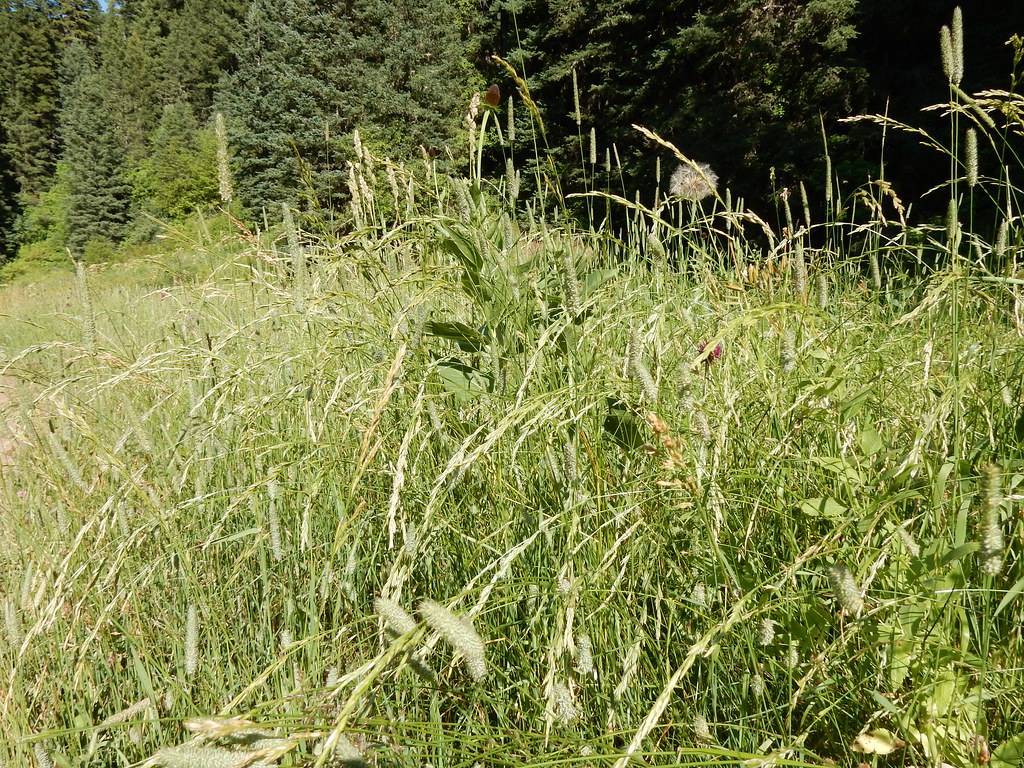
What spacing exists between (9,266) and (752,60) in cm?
2923

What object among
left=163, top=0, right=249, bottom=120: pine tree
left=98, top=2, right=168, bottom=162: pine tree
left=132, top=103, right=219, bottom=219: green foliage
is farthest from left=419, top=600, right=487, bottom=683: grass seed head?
left=163, top=0, right=249, bottom=120: pine tree

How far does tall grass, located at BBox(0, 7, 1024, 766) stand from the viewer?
0.73 m

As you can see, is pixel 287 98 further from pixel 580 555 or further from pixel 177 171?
pixel 580 555

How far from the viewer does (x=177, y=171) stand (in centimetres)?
2523

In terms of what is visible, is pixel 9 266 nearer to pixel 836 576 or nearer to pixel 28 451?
pixel 28 451

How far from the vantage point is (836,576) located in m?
0.60

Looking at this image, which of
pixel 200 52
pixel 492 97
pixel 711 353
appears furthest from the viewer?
pixel 200 52

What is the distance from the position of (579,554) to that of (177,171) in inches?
1115

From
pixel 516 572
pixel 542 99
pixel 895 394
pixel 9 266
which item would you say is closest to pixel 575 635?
pixel 516 572

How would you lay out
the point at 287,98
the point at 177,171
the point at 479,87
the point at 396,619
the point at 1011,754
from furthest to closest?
the point at 177,171 < the point at 287,98 < the point at 479,87 < the point at 1011,754 < the point at 396,619

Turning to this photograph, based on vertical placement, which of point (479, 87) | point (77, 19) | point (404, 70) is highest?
point (77, 19)

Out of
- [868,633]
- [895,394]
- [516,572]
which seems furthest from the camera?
[895,394]

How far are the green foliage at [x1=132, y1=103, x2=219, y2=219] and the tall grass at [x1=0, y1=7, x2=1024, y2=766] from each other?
69.6 ft

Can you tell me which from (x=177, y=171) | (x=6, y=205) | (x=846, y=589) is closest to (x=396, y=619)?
(x=846, y=589)
